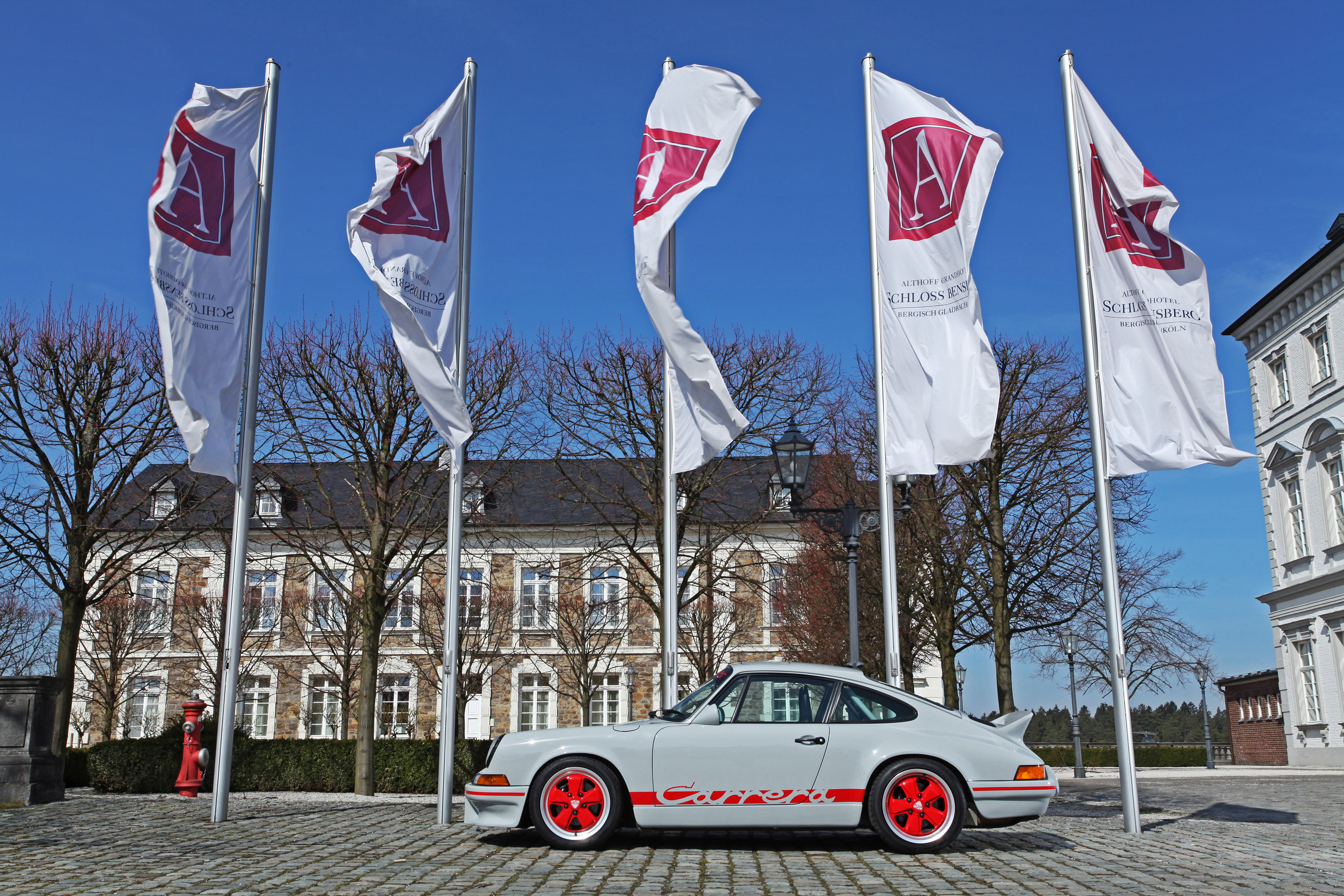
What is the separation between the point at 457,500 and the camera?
38.9 ft

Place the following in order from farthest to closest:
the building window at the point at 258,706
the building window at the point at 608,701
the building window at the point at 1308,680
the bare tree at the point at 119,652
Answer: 1. the building window at the point at 608,701
2. the building window at the point at 258,706
3. the bare tree at the point at 119,652
4. the building window at the point at 1308,680

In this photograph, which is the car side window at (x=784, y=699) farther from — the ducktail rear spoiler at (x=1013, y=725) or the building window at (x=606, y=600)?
the building window at (x=606, y=600)

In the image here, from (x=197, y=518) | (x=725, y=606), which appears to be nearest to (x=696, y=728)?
(x=197, y=518)

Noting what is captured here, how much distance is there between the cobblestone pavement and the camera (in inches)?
261

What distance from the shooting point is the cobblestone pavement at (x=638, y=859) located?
21.7 ft

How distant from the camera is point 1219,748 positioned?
156ft

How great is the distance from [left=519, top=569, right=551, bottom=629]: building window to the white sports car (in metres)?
31.6

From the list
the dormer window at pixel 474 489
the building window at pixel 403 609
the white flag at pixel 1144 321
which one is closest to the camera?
the white flag at pixel 1144 321

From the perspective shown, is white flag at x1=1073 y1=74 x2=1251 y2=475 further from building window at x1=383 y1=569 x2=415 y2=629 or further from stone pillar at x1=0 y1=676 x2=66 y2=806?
building window at x1=383 y1=569 x2=415 y2=629

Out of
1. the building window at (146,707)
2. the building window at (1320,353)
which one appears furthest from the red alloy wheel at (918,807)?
the building window at (146,707)

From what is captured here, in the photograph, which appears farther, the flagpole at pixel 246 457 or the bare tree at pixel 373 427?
the bare tree at pixel 373 427

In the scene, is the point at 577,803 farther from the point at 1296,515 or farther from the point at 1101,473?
the point at 1296,515

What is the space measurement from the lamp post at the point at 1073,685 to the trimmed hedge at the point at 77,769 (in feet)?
73.2

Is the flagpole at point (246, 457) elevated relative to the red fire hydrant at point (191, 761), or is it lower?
elevated
